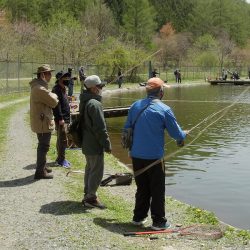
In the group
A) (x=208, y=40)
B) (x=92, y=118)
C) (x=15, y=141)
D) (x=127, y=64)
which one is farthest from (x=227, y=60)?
(x=92, y=118)

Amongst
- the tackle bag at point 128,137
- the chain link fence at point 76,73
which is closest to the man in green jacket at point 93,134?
the tackle bag at point 128,137

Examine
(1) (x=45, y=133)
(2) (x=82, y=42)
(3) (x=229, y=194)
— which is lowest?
(3) (x=229, y=194)

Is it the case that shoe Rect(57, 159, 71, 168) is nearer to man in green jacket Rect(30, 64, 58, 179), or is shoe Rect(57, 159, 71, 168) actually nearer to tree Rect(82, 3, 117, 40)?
man in green jacket Rect(30, 64, 58, 179)

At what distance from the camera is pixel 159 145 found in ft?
23.0

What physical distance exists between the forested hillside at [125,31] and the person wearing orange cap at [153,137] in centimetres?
4459

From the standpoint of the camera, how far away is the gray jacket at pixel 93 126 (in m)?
7.66

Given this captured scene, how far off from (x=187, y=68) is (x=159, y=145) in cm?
7921

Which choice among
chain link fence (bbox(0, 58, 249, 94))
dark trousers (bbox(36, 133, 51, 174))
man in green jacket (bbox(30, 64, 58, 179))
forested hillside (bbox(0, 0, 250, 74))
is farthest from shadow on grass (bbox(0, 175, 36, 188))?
forested hillside (bbox(0, 0, 250, 74))

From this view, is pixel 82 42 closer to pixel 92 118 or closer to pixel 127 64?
pixel 127 64

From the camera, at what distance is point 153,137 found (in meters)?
6.95

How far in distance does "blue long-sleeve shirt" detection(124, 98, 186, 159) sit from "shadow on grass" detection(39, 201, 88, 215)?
4.81 ft

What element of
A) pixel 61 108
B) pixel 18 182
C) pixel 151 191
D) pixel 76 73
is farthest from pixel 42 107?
pixel 76 73

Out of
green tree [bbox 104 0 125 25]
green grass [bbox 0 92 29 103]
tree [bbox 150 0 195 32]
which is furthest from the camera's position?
tree [bbox 150 0 195 32]

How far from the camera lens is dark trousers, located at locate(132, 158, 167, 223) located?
7059 millimetres
